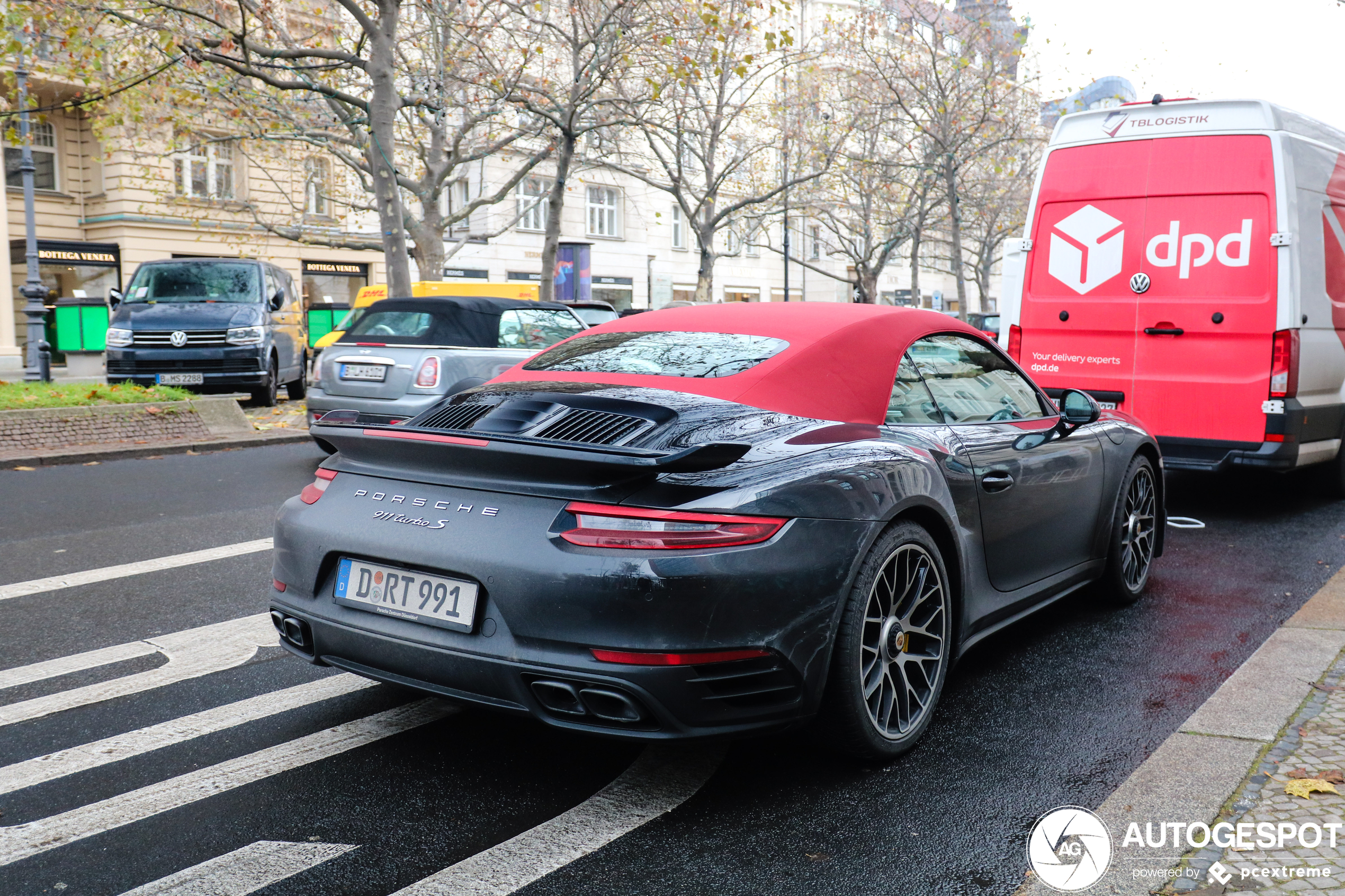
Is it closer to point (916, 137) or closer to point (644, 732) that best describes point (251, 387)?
point (644, 732)

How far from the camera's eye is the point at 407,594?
10.6ft

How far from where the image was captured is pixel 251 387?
15.9 m

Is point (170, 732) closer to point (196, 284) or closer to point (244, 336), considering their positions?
point (244, 336)

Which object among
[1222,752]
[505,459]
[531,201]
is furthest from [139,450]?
[531,201]

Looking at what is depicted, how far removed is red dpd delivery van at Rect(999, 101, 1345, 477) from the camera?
751 centimetres

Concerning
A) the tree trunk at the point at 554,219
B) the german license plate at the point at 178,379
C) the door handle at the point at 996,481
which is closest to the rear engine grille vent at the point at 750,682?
the door handle at the point at 996,481

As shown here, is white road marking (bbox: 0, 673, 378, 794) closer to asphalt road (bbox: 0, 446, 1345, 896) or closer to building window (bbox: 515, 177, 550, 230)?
asphalt road (bbox: 0, 446, 1345, 896)

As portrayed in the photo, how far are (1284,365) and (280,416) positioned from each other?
1196 centimetres

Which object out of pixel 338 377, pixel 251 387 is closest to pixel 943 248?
pixel 251 387

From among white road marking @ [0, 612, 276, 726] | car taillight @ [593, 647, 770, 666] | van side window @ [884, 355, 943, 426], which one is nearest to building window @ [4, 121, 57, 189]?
white road marking @ [0, 612, 276, 726]

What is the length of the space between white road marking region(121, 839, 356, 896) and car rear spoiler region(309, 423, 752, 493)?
1.05 m

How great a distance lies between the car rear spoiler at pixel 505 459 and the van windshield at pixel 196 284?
13537mm

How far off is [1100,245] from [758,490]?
19.8ft

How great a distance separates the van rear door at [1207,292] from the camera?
7520 millimetres
